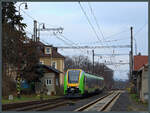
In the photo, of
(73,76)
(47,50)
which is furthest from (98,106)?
(47,50)

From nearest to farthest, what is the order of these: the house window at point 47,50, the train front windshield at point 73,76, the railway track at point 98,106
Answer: the railway track at point 98,106, the train front windshield at point 73,76, the house window at point 47,50

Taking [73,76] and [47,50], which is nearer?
[73,76]

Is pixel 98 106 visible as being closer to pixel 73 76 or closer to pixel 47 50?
pixel 73 76

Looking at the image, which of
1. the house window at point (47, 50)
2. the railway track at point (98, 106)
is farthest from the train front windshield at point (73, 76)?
the house window at point (47, 50)

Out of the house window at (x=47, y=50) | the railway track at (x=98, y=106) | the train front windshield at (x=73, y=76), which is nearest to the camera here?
the railway track at (x=98, y=106)

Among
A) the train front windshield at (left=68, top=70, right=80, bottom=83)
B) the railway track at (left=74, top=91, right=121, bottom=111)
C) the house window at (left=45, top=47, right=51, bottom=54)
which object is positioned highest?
the house window at (left=45, top=47, right=51, bottom=54)

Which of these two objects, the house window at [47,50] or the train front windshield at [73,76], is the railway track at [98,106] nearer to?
the train front windshield at [73,76]

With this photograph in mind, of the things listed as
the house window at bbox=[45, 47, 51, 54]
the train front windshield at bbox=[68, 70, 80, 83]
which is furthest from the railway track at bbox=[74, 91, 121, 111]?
the house window at bbox=[45, 47, 51, 54]

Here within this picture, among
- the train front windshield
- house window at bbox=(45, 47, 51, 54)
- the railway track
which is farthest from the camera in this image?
house window at bbox=(45, 47, 51, 54)

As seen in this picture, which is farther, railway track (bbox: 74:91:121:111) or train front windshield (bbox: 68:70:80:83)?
train front windshield (bbox: 68:70:80:83)

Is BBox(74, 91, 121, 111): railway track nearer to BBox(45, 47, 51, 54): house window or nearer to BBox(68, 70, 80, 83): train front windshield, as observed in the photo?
BBox(68, 70, 80, 83): train front windshield

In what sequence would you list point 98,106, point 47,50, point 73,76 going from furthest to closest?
point 47,50 → point 73,76 → point 98,106

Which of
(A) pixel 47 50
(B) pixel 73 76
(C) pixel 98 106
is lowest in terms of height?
(C) pixel 98 106

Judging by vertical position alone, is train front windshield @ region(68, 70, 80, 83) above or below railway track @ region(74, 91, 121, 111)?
above
